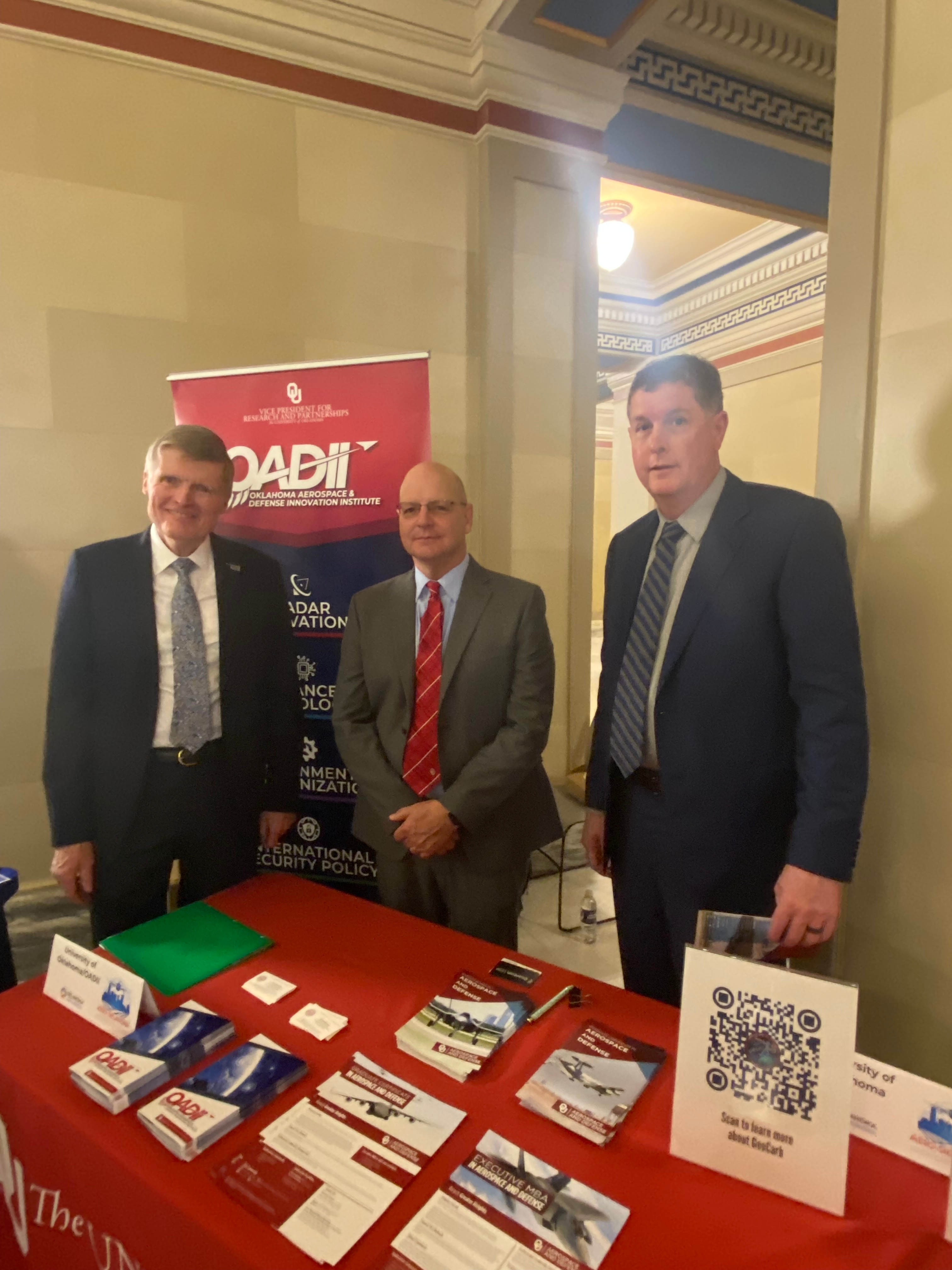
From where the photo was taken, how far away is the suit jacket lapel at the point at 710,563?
1.28 m

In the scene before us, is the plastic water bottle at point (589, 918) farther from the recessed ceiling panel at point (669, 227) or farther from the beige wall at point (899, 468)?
the recessed ceiling panel at point (669, 227)

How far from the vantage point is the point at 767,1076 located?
30.4 inches

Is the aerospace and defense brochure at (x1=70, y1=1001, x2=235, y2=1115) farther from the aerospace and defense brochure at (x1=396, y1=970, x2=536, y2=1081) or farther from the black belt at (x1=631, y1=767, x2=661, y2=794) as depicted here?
the black belt at (x1=631, y1=767, x2=661, y2=794)

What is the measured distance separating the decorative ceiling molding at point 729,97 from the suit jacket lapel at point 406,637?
298cm

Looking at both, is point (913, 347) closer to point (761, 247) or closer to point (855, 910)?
point (855, 910)

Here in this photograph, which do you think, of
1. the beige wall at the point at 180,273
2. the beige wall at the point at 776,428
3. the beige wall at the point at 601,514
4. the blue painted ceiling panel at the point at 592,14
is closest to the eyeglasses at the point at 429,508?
the beige wall at the point at 180,273

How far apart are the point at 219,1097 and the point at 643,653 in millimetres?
975

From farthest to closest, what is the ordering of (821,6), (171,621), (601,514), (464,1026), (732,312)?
(601,514), (732,312), (821,6), (171,621), (464,1026)

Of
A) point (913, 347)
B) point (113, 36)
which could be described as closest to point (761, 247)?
point (113, 36)

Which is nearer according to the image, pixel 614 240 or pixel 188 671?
pixel 188 671

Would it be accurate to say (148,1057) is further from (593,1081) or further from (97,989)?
(593,1081)

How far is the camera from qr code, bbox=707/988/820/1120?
0.75 meters

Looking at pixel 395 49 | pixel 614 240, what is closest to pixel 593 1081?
pixel 395 49

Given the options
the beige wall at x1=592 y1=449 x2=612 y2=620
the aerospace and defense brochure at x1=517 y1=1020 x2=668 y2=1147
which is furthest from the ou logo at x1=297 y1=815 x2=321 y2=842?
the beige wall at x1=592 y1=449 x2=612 y2=620
